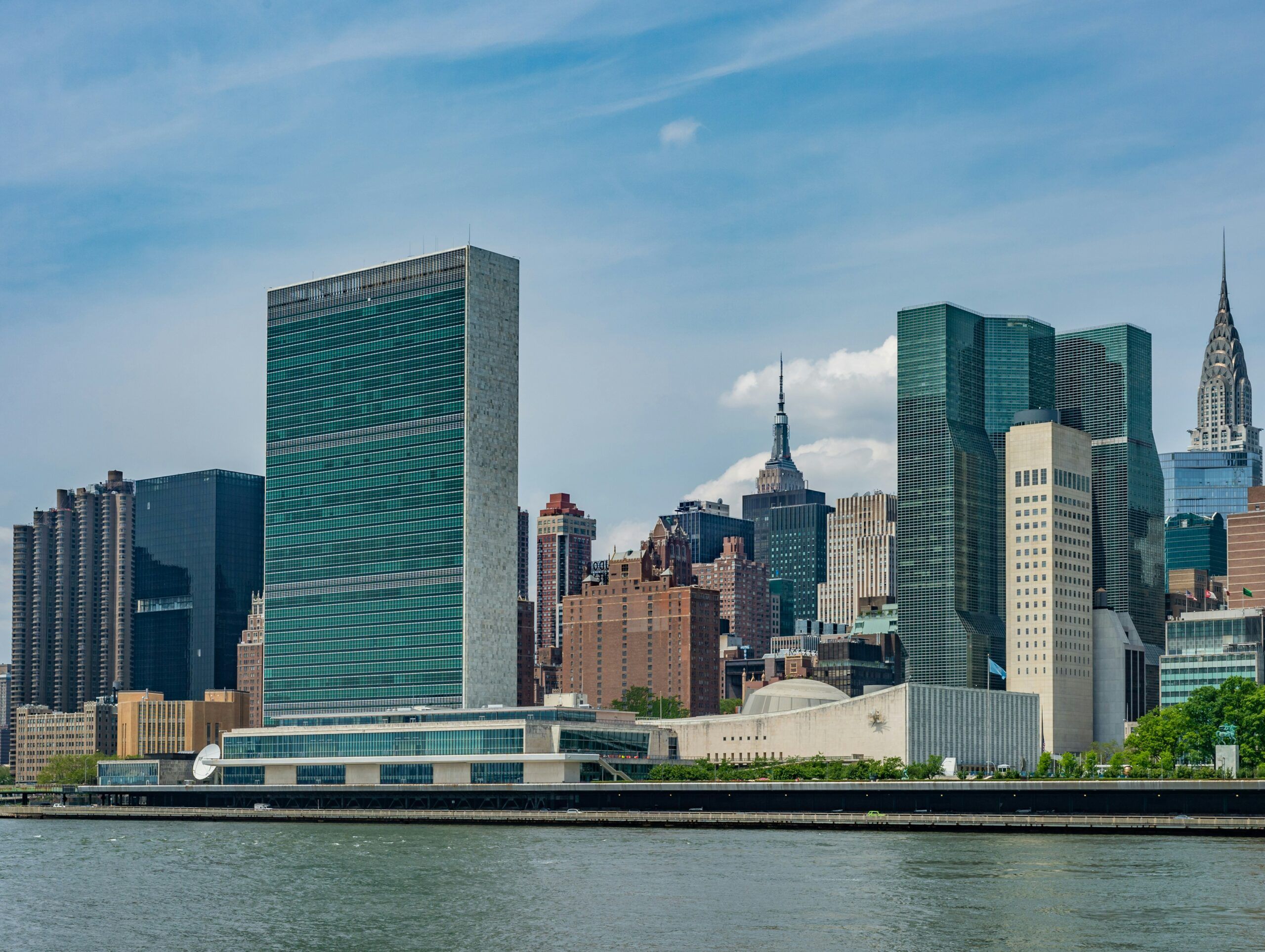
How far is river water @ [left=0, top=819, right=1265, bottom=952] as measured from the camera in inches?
4599

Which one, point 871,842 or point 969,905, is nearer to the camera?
point 969,905

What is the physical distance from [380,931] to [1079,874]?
59.6 metres

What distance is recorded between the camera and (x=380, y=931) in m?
122

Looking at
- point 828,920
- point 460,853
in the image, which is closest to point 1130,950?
point 828,920

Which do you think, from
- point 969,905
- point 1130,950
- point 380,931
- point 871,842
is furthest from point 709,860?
point 1130,950

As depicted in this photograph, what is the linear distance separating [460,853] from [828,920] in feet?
227

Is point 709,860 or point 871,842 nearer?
point 709,860

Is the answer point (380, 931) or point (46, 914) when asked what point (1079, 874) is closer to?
point (380, 931)

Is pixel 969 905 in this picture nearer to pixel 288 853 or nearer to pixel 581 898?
pixel 581 898

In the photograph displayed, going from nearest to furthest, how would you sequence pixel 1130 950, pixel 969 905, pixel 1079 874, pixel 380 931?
1. pixel 1130 950
2. pixel 380 931
3. pixel 969 905
4. pixel 1079 874

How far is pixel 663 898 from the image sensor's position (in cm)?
13600

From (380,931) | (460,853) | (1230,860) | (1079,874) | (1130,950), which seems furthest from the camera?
(460,853)

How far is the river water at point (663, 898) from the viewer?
11681 cm

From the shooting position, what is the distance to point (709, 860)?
167250 millimetres
